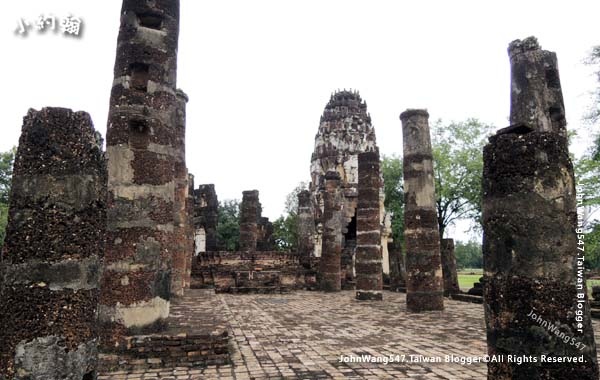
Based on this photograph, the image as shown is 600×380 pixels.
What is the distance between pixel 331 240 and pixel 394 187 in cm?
1361

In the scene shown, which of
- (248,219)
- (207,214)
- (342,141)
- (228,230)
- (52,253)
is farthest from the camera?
(228,230)

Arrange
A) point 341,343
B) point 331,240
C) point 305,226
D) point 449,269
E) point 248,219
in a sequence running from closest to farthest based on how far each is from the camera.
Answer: point 341,343
point 449,269
point 331,240
point 248,219
point 305,226

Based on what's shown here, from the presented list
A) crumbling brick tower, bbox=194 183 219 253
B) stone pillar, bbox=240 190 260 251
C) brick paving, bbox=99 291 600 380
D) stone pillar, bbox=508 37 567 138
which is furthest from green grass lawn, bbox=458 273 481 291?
crumbling brick tower, bbox=194 183 219 253

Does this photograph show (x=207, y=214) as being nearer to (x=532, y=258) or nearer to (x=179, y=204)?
(x=179, y=204)

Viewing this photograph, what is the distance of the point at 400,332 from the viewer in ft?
30.0

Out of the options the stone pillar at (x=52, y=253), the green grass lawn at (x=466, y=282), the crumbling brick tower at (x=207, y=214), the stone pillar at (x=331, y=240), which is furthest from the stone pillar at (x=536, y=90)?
the crumbling brick tower at (x=207, y=214)

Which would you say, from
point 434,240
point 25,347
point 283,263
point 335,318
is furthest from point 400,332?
point 283,263

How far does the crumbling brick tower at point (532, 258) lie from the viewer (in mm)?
3410

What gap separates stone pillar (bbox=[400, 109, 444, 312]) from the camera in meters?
12.9

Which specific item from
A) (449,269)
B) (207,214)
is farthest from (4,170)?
(449,269)

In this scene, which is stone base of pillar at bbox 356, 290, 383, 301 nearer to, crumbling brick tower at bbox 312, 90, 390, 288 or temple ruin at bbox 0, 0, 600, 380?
temple ruin at bbox 0, 0, 600, 380

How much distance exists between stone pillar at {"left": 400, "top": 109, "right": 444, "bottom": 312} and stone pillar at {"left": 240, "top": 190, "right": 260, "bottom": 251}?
14978mm

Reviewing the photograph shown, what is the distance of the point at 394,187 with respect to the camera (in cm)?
3291

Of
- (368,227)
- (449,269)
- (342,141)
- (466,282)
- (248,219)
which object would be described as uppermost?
(342,141)
